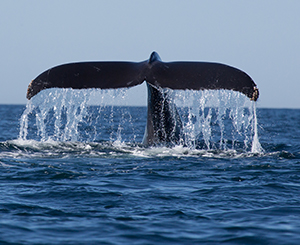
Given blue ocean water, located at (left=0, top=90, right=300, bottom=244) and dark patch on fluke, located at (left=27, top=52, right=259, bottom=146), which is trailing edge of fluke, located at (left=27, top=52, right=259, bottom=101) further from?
blue ocean water, located at (left=0, top=90, right=300, bottom=244)

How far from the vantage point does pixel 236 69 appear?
7.58m

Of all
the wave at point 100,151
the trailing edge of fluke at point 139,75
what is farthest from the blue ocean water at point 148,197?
the trailing edge of fluke at point 139,75

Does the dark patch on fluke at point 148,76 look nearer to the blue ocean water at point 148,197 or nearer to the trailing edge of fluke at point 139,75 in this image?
the trailing edge of fluke at point 139,75

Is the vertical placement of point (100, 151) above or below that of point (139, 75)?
below

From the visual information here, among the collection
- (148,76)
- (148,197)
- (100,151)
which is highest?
(148,76)

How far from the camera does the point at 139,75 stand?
8.10 metres

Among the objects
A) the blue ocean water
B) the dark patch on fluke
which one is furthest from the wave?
the dark patch on fluke

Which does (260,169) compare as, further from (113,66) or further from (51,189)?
(51,189)

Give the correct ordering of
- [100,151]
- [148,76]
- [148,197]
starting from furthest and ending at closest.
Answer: [100,151] < [148,76] < [148,197]

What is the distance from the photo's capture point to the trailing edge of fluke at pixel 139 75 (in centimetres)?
765

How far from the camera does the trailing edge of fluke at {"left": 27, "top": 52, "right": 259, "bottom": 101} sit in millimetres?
7652

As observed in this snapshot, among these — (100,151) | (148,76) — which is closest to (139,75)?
(148,76)

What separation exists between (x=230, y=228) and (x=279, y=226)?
0.54m

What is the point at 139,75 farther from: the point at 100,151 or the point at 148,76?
the point at 100,151
